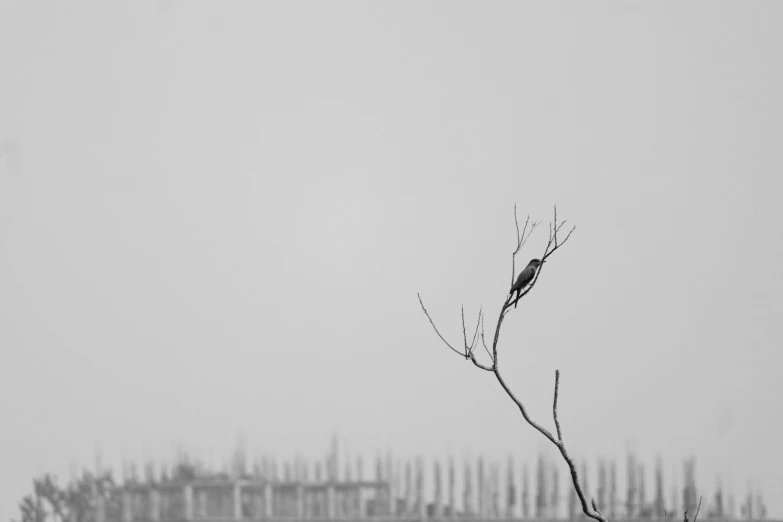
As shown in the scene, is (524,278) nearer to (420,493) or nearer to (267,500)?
(267,500)

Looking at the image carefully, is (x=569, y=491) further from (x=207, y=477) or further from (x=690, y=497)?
(x=207, y=477)

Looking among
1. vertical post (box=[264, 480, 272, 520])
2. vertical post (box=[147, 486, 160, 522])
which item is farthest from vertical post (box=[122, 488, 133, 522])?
vertical post (box=[264, 480, 272, 520])

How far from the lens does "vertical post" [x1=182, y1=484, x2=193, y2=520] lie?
38.8 metres

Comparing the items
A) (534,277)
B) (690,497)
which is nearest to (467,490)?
(690,497)

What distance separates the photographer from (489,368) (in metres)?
5.75

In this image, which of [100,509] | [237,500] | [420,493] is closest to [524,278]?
[237,500]

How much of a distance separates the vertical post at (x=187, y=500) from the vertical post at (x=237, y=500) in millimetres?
1390

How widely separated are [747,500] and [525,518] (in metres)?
8.94

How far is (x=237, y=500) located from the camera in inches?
1556

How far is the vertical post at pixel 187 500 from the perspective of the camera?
3884 cm

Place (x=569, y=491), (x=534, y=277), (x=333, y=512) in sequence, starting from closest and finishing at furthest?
(x=534, y=277) < (x=333, y=512) < (x=569, y=491)

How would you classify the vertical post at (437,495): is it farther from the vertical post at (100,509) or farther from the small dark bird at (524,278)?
the small dark bird at (524,278)

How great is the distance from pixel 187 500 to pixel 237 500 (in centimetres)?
159

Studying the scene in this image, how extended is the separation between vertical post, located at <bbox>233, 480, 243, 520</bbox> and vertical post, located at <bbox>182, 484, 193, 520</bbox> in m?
1.39
